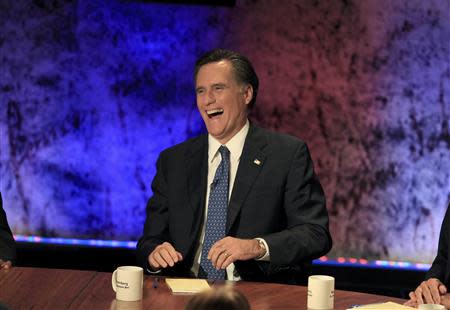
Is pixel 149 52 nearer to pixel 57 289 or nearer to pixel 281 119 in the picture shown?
pixel 281 119

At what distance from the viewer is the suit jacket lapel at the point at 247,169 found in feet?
11.0

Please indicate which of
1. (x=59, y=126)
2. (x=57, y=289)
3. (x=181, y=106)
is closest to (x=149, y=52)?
(x=181, y=106)

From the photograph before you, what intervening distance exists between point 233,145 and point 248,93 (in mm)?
259

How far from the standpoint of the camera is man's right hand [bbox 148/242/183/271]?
304cm

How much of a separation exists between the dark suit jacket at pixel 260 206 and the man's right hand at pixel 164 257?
0.19 metres

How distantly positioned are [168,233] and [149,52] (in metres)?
1.81

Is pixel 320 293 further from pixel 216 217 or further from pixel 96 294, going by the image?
pixel 216 217

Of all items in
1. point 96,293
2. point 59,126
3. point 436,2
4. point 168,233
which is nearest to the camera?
point 96,293

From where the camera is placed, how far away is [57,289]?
2.76 metres

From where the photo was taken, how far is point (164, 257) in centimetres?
306

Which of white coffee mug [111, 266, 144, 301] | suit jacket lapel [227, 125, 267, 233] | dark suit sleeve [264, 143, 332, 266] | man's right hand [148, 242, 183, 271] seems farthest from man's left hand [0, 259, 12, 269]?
dark suit sleeve [264, 143, 332, 266]

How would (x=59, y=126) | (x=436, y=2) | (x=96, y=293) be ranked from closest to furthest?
(x=96, y=293), (x=436, y=2), (x=59, y=126)

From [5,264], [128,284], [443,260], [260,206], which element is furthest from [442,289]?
[5,264]

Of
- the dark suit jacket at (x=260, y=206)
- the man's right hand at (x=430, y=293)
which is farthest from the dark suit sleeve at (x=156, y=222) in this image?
the man's right hand at (x=430, y=293)
